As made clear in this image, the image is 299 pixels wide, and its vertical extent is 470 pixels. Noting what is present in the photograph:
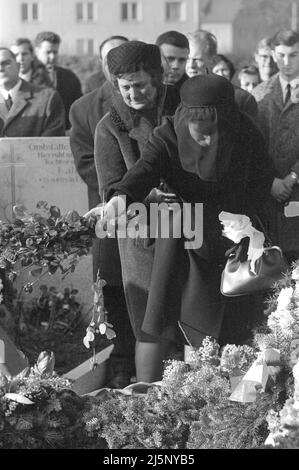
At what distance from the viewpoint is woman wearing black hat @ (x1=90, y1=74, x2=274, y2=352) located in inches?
196

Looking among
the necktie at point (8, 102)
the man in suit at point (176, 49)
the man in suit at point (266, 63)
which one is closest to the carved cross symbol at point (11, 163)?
Answer: the necktie at point (8, 102)

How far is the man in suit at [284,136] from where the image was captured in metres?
5.41

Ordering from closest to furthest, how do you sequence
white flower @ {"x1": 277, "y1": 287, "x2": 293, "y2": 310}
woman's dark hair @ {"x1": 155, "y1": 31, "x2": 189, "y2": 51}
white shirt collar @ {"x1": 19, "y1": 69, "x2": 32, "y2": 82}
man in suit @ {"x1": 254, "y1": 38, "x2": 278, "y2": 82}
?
1. white flower @ {"x1": 277, "y1": 287, "x2": 293, "y2": 310}
2. woman's dark hair @ {"x1": 155, "y1": 31, "x2": 189, "y2": 51}
3. man in suit @ {"x1": 254, "y1": 38, "x2": 278, "y2": 82}
4. white shirt collar @ {"x1": 19, "y1": 69, "x2": 32, "y2": 82}

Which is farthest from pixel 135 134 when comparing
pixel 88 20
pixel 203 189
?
pixel 88 20

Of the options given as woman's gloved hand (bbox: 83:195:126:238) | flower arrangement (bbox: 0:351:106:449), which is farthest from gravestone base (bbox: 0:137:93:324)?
flower arrangement (bbox: 0:351:106:449)

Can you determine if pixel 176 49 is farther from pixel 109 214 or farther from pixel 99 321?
pixel 99 321

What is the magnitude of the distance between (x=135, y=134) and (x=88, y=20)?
3027 centimetres

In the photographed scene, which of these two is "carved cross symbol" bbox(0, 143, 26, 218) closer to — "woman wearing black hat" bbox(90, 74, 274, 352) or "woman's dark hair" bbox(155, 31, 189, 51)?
"woman's dark hair" bbox(155, 31, 189, 51)

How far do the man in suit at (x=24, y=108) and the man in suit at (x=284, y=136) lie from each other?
60.0 inches

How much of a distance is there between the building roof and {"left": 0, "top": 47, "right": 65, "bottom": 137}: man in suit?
4186 cm

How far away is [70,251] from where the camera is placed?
5.16m

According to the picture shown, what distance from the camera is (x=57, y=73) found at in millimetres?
8945

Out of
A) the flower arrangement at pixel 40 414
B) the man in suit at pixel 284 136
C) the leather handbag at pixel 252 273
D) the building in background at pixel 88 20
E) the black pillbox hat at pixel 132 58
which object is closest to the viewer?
the flower arrangement at pixel 40 414

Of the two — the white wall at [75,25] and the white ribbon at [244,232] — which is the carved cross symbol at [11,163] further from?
the white wall at [75,25]
